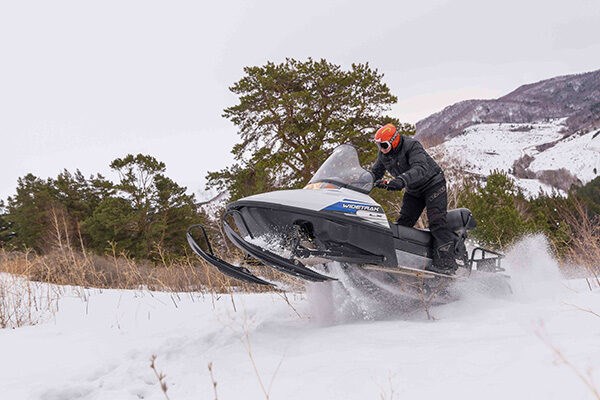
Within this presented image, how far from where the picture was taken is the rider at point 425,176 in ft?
14.6

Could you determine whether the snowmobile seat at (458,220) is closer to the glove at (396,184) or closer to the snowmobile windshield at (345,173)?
the glove at (396,184)

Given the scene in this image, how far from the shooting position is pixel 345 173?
4.03 m

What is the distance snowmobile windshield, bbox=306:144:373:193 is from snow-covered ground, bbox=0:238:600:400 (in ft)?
3.14

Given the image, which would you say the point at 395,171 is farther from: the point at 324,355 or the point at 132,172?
the point at 132,172

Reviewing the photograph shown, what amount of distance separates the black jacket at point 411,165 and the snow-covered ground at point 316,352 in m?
1.14

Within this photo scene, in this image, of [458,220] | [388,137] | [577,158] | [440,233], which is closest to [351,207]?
[388,137]

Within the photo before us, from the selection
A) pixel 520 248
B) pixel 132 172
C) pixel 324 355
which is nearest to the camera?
pixel 324 355

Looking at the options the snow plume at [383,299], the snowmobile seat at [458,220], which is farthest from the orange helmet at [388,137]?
the snow plume at [383,299]

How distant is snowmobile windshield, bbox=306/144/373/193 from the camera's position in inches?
156

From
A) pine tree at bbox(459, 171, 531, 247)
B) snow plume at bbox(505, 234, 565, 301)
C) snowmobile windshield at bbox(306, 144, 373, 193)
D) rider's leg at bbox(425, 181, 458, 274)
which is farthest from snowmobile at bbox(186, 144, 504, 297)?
pine tree at bbox(459, 171, 531, 247)

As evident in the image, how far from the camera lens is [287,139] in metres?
24.5

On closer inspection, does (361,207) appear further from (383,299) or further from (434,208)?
(434,208)

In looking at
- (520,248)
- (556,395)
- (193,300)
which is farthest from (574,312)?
(193,300)

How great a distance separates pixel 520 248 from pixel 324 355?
4.46m
